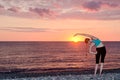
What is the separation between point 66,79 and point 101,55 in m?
2.93

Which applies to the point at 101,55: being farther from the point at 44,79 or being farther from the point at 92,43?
the point at 44,79

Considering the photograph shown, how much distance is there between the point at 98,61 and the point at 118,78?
1.78 meters

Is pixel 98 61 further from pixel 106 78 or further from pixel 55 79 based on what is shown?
pixel 55 79

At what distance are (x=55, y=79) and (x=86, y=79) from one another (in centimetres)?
206

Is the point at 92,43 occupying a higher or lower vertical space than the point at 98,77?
higher

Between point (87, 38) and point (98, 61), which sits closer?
point (87, 38)

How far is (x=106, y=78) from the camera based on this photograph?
23875 millimetres

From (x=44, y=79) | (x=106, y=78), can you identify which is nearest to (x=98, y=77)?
(x=106, y=78)

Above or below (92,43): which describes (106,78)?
below

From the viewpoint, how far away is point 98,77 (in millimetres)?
24266

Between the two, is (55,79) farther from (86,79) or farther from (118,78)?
(118,78)

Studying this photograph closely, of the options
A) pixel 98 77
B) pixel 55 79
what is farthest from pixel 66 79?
pixel 98 77

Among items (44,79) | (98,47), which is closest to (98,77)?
(98,47)

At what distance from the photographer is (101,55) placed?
2412 centimetres
